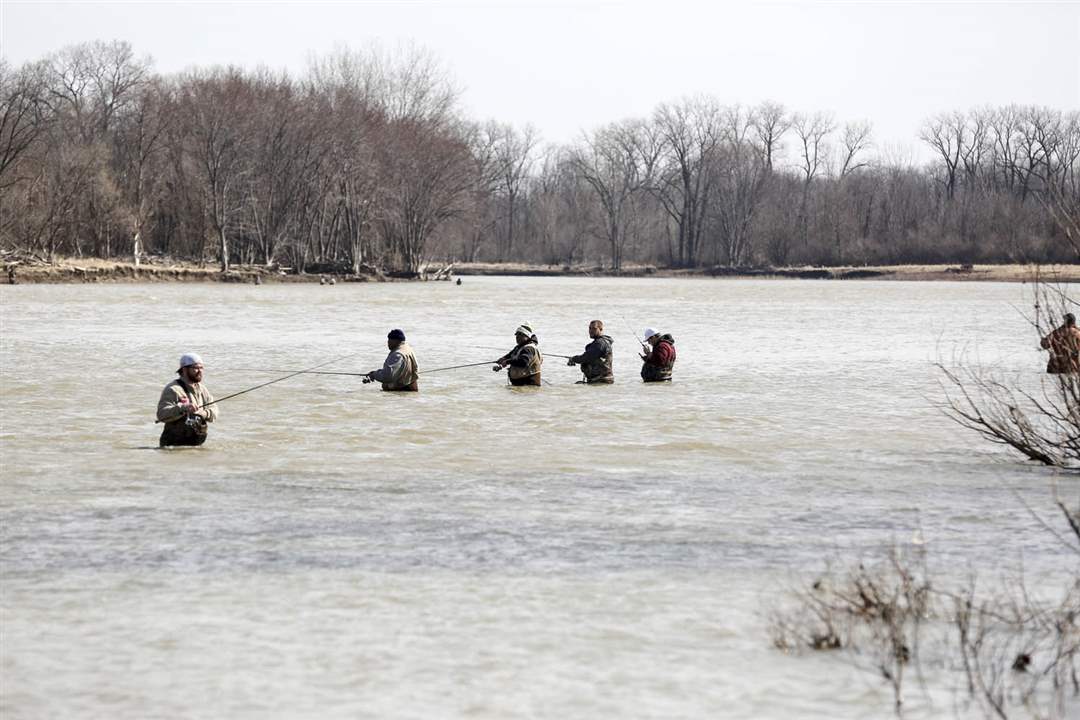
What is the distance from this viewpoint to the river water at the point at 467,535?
6777 millimetres

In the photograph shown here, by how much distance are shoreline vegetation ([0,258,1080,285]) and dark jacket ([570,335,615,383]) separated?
21.8 m

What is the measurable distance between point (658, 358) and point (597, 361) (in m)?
1.01

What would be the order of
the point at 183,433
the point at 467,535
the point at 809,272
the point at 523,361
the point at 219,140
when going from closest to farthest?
the point at 467,535
the point at 183,433
the point at 523,361
the point at 219,140
the point at 809,272

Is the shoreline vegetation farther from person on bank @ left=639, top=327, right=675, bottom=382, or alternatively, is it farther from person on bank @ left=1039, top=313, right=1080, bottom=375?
person on bank @ left=1039, top=313, right=1080, bottom=375

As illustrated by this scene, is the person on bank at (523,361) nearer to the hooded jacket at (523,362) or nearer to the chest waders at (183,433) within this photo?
the hooded jacket at (523,362)

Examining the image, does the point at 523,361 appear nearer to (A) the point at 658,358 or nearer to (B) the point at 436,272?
(A) the point at 658,358

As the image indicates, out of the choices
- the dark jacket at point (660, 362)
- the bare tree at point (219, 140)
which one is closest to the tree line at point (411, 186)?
the bare tree at point (219, 140)

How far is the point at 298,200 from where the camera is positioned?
76.6 m

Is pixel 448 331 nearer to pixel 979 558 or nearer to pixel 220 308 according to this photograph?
pixel 220 308

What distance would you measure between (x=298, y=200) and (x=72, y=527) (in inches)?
2662

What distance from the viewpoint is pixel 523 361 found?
822 inches

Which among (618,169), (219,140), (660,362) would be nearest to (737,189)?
(618,169)

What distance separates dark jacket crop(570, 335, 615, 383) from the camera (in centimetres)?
2155

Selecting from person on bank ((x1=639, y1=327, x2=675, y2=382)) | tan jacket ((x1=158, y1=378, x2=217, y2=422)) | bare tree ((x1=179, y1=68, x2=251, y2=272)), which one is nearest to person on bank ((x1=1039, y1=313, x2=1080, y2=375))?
tan jacket ((x1=158, y1=378, x2=217, y2=422))
